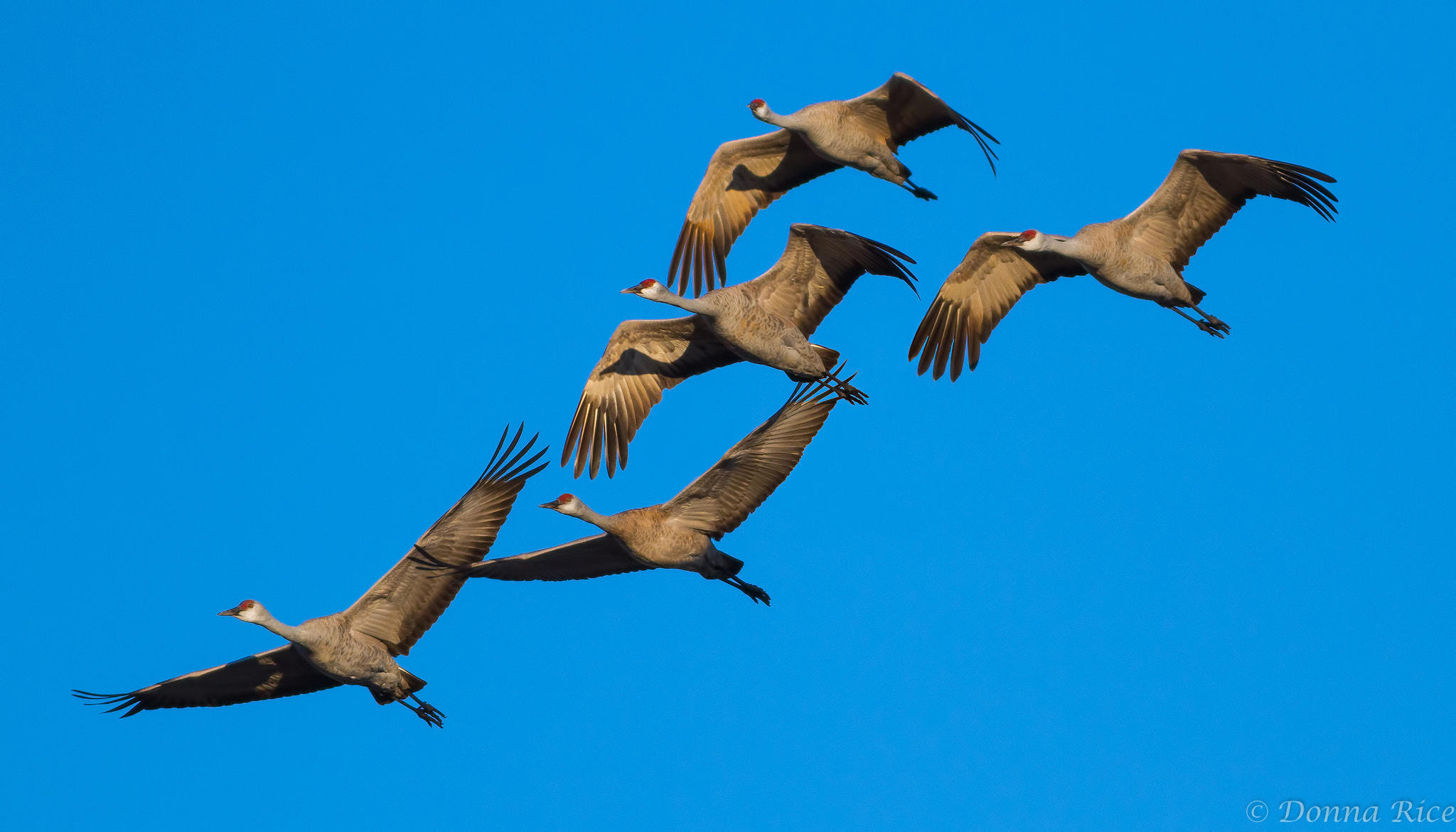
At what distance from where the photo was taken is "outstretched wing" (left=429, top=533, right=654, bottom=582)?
1725 centimetres

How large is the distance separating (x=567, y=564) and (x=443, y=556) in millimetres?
1387

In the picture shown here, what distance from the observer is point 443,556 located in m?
17.9

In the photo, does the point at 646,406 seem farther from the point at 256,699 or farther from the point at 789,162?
the point at 256,699

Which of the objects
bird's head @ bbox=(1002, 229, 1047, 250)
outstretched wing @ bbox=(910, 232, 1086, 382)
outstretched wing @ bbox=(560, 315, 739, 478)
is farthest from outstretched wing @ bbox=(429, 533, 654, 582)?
bird's head @ bbox=(1002, 229, 1047, 250)

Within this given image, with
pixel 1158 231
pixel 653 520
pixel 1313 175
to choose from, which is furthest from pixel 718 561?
pixel 1313 175

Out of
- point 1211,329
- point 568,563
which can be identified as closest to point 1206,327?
point 1211,329

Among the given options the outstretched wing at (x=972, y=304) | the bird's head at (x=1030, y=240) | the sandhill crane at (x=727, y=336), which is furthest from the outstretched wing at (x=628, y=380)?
the bird's head at (x=1030, y=240)

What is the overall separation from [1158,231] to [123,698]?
12.5m

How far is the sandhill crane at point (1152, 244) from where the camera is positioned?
17.6 meters

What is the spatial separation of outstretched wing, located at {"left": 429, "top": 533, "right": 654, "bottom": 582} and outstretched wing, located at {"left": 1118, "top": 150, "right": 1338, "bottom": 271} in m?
6.58

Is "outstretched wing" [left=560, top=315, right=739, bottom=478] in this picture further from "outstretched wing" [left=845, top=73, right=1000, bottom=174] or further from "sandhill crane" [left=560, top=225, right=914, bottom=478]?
"outstretched wing" [left=845, top=73, right=1000, bottom=174]

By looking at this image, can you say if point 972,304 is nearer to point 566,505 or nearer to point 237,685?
point 566,505

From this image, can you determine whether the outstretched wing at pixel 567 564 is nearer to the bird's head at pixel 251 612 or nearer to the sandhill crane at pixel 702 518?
the sandhill crane at pixel 702 518

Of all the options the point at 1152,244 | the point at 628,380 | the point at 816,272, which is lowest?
the point at 628,380
